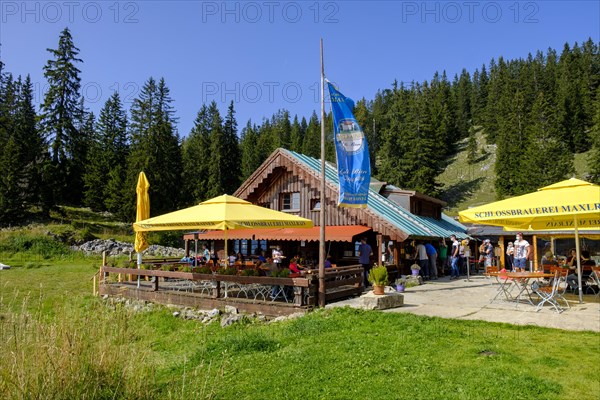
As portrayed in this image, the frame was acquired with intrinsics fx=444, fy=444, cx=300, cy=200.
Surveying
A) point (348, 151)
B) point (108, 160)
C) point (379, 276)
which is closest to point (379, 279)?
point (379, 276)

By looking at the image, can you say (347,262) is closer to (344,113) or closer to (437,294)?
(437,294)

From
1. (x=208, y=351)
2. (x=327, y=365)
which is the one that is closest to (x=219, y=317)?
(x=208, y=351)

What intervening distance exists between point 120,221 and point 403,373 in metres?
42.1

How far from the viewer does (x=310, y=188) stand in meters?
19.7

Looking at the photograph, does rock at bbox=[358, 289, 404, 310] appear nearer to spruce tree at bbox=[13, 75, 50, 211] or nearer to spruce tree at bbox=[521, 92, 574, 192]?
spruce tree at bbox=[13, 75, 50, 211]

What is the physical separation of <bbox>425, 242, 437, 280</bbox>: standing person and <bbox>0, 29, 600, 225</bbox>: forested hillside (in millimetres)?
31450

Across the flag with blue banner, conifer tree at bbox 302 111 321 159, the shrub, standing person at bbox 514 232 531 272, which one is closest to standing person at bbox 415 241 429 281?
standing person at bbox 514 232 531 272

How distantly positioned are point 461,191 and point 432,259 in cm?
5655

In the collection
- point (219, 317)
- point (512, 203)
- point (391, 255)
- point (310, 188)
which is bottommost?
point (219, 317)

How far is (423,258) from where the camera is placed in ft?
57.6

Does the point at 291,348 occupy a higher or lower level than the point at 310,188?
lower

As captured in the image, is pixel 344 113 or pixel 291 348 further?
pixel 344 113

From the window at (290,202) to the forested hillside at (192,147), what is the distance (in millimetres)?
25905

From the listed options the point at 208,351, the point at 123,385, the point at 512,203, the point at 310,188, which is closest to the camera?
the point at 123,385
